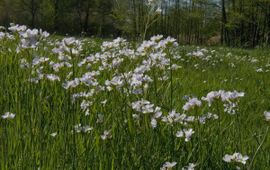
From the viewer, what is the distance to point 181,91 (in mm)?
3982

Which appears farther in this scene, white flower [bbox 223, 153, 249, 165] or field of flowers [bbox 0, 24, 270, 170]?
field of flowers [bbox 0, 24, 270, 170]

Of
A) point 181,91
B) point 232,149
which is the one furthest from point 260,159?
Result: point 181,91

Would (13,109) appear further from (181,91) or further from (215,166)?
(181,91)

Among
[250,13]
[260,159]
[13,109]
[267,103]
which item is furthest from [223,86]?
[250,13]

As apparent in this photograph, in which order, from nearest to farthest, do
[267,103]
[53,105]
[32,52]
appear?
[32,52], [53,105], [267,103]

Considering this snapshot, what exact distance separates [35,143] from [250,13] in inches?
1391

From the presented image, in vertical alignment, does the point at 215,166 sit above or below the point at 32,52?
below

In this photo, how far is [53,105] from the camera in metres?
2.44

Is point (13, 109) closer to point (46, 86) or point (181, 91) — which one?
point (46, 86)

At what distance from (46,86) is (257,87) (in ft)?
11.3

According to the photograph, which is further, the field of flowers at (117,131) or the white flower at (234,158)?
the field of flowers at (117,131)

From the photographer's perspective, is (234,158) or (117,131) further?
(117,131)

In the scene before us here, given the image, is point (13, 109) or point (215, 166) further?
point (13, 109)


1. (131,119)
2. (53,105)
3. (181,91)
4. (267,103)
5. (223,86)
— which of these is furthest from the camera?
(223,86)
